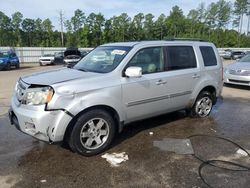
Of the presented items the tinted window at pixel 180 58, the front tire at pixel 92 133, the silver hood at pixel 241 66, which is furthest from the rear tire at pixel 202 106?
the silver hood at pixel 241 66

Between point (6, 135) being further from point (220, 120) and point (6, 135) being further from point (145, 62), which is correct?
point (220, 120)

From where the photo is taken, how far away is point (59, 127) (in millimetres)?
3766

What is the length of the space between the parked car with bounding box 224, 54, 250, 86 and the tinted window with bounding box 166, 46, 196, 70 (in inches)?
218

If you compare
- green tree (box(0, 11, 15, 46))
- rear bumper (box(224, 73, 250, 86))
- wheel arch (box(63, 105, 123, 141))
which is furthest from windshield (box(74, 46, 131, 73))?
green tree (box(0, 11, 15, 46))

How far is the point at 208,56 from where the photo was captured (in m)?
6.12

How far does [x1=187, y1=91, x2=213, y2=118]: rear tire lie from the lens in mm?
6118

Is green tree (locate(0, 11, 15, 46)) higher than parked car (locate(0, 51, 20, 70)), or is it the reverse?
green tree (locate(0, 11, 15, 46))

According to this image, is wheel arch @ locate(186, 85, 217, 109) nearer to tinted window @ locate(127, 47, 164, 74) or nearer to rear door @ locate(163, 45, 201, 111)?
rear door @ locate(163, 45, 201, 111)

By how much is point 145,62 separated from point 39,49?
33.1 m

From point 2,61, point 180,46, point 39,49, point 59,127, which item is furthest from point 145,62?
point 39,49

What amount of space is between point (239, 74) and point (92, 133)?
8.23 meters

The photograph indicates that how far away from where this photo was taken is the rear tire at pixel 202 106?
20.1ft

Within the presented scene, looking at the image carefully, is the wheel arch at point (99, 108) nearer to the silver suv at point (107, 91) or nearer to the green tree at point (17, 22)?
the silver suv at point (107, 91)

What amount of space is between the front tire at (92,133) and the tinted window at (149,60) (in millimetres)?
1057
